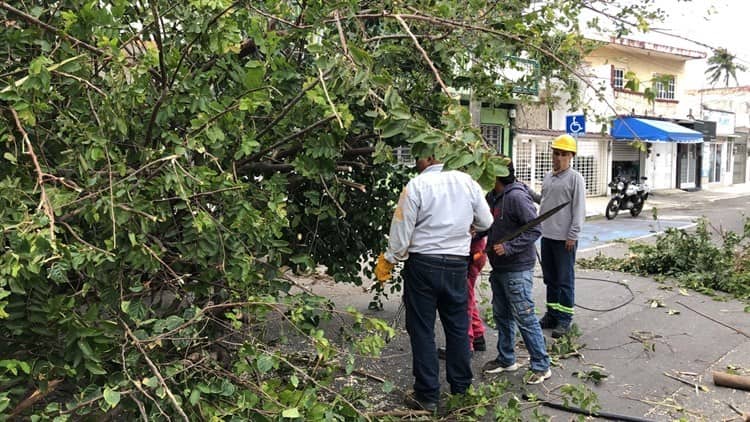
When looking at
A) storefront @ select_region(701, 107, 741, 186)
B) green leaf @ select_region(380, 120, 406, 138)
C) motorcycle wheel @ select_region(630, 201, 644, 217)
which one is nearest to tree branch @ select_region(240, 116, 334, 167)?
green leaf @ select_region(380, 120, 406, 138)

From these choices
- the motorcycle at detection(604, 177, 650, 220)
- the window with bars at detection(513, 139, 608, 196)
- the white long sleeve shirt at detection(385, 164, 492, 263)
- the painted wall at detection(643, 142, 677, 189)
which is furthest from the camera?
the painted wall at detection(643, 142, 677, 189)

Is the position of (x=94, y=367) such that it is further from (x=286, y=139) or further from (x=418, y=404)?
(x=418, y=404)

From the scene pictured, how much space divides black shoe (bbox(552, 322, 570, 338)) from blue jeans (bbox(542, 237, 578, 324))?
4 centimetres

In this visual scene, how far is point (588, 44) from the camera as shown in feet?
14.7

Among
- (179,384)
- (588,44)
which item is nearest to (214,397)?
(179,384)

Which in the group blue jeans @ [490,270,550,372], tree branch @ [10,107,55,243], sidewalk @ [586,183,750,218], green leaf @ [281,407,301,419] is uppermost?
tree branch @ [10,107,55,243]

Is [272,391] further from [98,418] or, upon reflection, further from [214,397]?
[98,418]

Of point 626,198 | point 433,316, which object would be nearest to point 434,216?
point 433,316

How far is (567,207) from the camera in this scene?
546cm

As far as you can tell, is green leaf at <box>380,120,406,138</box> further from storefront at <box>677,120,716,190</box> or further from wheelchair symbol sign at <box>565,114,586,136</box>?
storefront at <box>677,120,716,190</box>

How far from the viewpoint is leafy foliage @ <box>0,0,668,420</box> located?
2.31 m

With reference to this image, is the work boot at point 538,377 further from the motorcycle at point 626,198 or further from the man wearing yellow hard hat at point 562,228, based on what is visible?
the motorcycle at point 626,198

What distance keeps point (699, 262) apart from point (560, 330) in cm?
351

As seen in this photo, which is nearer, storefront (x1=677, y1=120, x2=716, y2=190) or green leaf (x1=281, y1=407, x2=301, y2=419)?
green leaf (x1=281, y1=407, x2=301, y2=419)
